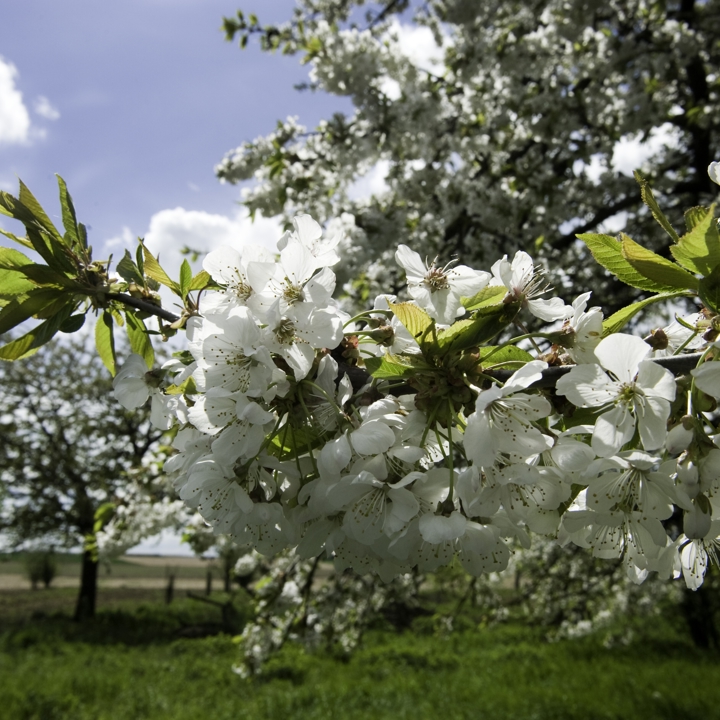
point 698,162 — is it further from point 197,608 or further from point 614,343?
point 197,608

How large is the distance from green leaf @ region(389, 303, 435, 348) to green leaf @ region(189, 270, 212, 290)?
0.33m

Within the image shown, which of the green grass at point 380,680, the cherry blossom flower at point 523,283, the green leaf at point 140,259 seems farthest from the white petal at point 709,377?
the green grass at point 380,680

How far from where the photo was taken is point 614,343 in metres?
0.58

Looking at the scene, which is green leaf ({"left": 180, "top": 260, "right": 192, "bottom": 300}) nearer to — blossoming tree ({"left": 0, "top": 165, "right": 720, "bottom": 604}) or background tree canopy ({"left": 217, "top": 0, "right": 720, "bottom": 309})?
blossoming tree ({"left": 0, "top": 165, "right": 720, "bottom": 604})

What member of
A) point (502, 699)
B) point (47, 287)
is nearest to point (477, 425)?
point (47, 287)

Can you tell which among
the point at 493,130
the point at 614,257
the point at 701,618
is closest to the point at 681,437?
the point at 614,257

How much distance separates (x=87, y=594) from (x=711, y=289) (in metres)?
16.0

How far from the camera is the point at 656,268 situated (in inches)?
24.4

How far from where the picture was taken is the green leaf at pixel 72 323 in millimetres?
833

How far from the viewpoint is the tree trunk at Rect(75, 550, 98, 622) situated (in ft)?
44.4

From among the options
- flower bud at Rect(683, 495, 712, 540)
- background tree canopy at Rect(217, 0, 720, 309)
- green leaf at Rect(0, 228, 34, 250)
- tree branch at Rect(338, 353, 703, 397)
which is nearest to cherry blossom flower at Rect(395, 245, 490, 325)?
tree branch at Rect(338, 353, 703, 397)

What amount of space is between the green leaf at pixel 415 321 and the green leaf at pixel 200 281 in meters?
0.33

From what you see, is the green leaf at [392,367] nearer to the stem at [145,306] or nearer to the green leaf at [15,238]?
the stem at [145,306]

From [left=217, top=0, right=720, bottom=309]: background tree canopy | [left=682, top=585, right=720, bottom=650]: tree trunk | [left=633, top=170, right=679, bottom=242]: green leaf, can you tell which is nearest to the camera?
[left=633, top=170, right=679, bottom=242]: green leaf
